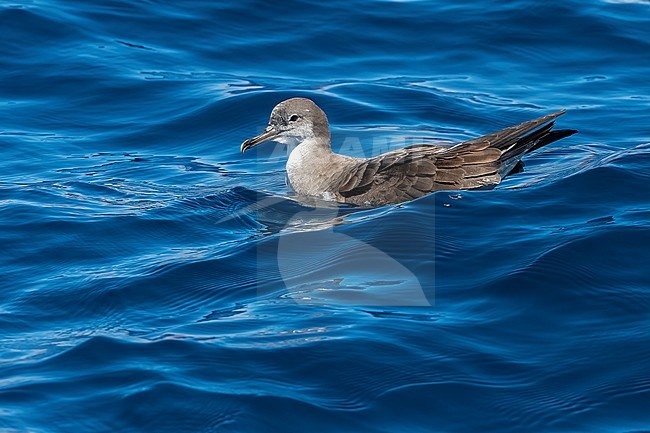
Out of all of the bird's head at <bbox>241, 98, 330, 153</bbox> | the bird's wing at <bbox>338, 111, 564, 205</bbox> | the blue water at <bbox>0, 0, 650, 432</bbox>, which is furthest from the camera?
the bird's head at <bbox>241, 98, 330, 153</bbox>

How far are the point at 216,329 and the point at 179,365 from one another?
0.50 m

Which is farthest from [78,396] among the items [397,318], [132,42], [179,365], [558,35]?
[558,35]

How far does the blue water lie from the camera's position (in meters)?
5.20

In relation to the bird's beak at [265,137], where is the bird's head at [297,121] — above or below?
above

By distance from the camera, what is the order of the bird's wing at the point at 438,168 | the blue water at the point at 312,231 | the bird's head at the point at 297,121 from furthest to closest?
the bird's head at the point at 297,121 → the bird's wing at the point at 438,168 → the blue water at the point at 312,231

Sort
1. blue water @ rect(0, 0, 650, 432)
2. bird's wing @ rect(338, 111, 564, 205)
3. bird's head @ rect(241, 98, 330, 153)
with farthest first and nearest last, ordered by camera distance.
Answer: bird's head @ rect(241, 98, 330, 153) < bird's wing @ rect(338, 111, 564, 205) < blue water @ rect(0, 0, 650, 432)

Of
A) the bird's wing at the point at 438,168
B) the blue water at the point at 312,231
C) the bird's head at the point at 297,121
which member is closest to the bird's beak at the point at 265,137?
the bird's head at the point at 297,121

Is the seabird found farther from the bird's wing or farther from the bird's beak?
the bird's beak

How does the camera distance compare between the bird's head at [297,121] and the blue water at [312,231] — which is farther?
the bird's head at [297,121]

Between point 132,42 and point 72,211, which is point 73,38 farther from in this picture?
point 72,211

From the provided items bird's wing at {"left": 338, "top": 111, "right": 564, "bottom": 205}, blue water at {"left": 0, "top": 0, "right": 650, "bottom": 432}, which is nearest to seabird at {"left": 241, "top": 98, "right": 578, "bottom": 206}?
bird's wing at {"left": 338, "top": 111, "right": 564, "bottom": 205}

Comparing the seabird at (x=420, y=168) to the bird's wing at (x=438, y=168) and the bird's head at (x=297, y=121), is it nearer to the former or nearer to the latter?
the bird's wing at (x=438, y=168)

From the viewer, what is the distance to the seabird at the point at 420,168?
795 cm

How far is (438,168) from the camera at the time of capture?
8008mm
